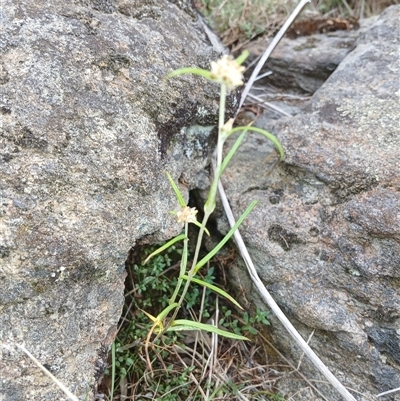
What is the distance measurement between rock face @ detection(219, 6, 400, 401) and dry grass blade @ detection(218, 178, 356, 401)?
0.06 meters

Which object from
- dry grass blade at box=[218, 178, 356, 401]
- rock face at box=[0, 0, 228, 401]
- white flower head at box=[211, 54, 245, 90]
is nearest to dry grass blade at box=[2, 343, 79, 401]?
rock face at box=[0, 0, 228, 401]

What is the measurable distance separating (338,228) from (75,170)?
948 mm

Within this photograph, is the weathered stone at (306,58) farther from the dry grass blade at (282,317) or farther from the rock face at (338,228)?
the dry grass blade at (282,317)

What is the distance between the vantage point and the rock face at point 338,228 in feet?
5.41

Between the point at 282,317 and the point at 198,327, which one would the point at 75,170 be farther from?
the point at 282,317

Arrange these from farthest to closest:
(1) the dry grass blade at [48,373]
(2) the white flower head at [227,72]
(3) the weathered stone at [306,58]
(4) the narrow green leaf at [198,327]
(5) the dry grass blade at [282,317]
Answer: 1. (3) the weathered stone at [306,58]
2. (5) the dry grass blade at [282,317]
3. (4) the narrow green leaf at [198,327]
4. (1) the dry grass blade at [48,373]
5. (2) the white flower head at [227,72]

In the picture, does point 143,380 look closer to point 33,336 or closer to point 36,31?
point 33,336

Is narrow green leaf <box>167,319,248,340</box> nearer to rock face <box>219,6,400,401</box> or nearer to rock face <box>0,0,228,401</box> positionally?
rock face <box>0,0,228,401</box>

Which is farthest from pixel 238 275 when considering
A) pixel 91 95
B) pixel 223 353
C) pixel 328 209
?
pixel 91 95

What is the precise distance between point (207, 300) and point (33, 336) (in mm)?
769

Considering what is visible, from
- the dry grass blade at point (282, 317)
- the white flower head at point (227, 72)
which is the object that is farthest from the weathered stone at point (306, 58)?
the white flower head at point (227, 72)

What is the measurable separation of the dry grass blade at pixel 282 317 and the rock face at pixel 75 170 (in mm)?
260

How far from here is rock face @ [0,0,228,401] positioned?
1.41m

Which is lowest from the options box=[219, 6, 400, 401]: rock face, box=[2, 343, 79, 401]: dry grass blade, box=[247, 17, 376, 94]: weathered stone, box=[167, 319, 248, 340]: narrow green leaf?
box=[2, 343, 79, 401]: dry grass blade
